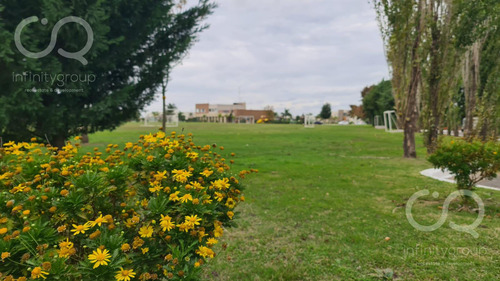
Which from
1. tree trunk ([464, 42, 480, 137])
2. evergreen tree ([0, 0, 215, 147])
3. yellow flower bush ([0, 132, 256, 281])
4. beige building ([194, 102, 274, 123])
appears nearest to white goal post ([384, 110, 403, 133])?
tree trunk ([464, 42, 480, 137])

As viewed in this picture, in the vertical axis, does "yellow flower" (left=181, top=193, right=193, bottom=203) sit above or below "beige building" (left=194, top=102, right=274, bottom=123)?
below

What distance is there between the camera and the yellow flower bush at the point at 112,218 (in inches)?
56.7

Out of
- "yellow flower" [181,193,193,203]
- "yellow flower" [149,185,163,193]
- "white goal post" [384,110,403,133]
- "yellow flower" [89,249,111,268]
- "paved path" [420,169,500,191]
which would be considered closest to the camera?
"yellow flower" [89,249,111,268]

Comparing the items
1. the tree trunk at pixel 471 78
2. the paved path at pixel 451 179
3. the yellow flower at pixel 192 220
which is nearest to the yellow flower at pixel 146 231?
the yellow flower at pixel 192 220

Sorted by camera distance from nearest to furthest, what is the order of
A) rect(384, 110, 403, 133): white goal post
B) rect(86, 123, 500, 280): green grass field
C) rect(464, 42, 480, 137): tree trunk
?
rect(86, 123, 500, 280): green grass field < rect(464, 42, 480, 137): tree trunk < rect(384, 110, 403, 133): white goal post

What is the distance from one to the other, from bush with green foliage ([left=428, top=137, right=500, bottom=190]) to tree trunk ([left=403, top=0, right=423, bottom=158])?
7.11 m

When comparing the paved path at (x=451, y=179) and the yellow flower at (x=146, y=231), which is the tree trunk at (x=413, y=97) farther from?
the yellow flower at (x=146, y=231)

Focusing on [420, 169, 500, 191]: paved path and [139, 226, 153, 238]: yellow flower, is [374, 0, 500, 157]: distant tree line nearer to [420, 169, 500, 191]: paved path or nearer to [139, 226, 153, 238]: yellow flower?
[420, 169, 500, 191]: paved path

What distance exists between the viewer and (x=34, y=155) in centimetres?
248

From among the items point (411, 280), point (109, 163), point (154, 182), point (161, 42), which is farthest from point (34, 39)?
point (411, 280)

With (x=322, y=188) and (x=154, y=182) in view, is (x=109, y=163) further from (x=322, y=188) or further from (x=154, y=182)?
(x=322, y=188)

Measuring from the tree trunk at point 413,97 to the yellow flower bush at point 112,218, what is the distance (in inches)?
458

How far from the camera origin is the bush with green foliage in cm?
479

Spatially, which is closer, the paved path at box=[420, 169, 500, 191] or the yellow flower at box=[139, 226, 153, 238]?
the yellow flower at box=[139, 226, 153, 238]
